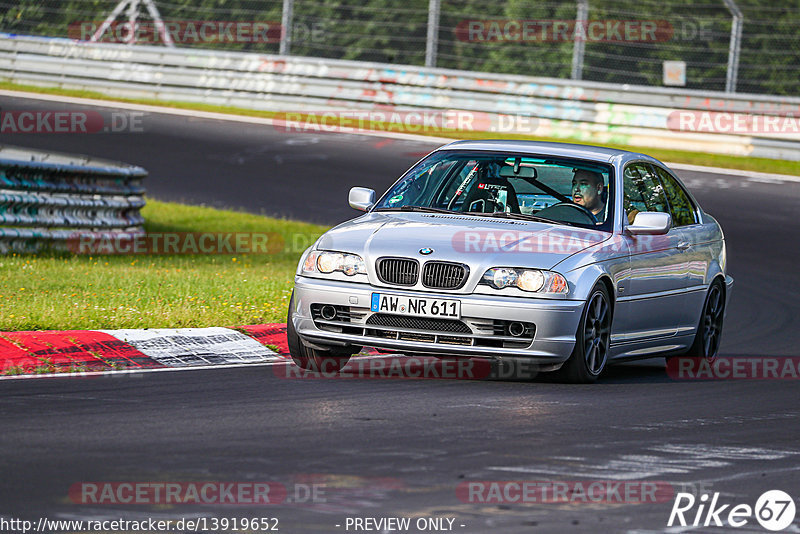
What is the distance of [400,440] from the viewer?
6.86 meters

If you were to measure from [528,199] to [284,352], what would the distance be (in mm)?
1953

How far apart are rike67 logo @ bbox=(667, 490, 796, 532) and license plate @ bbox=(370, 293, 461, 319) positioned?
2826 millimetres

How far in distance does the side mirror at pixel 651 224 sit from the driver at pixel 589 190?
9.6 inches

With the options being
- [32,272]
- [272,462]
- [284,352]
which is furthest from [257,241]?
[272,462]

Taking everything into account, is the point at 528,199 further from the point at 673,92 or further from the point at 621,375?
the point at 673,92

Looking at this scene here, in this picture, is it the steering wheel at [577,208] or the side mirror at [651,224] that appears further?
the steering wheel at [577,208]

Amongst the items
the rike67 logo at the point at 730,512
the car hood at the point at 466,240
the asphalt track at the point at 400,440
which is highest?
the car hood at the point at 466,240

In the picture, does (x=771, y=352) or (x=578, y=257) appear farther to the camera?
(x=771, y=352)

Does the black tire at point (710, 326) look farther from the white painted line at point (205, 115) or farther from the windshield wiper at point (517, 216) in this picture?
the white painted line at point (205, 115)

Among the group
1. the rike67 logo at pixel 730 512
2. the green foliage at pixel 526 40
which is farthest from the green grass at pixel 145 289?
the green foliage at pixel 526 40

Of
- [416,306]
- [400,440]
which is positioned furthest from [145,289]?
[400,440]

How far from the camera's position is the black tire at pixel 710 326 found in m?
10.7

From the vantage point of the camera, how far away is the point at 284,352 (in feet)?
32.8

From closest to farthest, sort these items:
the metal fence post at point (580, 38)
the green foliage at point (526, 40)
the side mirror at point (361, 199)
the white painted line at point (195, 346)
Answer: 1. the white painted line at point (195, 346)
2. the side mirror at point (361, 199)
3. the metal fence post at point (580, 38)
4. the green foliage at point (526, 40)
